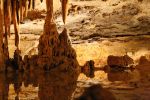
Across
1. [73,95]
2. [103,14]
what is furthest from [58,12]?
[73,95]

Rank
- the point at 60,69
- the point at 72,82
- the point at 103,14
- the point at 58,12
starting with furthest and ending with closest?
the point at 58,12
the point at 103,14
the point at 60,69
the point at 72,82

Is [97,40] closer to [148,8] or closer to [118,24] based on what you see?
[118,24]

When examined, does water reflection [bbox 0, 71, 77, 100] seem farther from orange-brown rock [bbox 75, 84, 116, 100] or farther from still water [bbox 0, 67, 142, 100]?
orange-brown rock [bbox 75, 84, 116, 100]

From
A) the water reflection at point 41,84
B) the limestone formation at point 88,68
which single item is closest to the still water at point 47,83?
the water reflection at point 41,84

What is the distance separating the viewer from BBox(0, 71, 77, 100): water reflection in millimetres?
7027

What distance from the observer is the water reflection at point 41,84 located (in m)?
7.03

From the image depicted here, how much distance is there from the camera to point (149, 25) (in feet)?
49.3

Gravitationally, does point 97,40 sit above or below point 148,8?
below

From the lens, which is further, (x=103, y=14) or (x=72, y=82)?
(x=103, y=14)

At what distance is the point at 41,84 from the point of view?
28.4ft

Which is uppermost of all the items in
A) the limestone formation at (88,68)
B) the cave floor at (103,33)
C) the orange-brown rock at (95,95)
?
the orange-brown rock at (95,95)

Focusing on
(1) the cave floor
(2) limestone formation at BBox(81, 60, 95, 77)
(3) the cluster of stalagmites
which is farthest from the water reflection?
(1) the cave floor

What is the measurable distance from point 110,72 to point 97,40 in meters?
4.01

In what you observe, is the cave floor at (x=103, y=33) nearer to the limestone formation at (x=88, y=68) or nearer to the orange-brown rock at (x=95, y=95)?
the limestone formation at (x=88, y=68)
